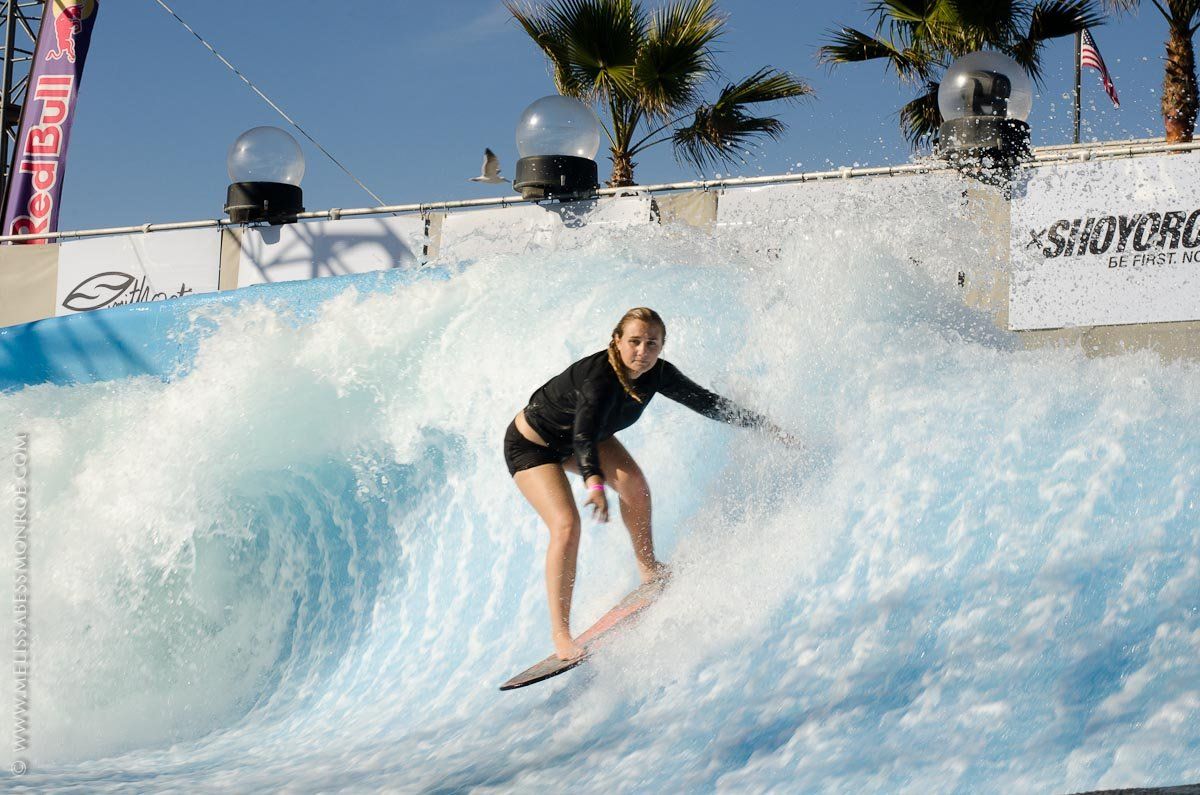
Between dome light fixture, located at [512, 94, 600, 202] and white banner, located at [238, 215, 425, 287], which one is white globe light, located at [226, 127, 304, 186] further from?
dome light fixture, located at [512, 94, 600, 202]

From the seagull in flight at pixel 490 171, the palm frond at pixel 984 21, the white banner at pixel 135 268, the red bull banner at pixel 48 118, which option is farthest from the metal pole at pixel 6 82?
the palm frond at pixel 984 21

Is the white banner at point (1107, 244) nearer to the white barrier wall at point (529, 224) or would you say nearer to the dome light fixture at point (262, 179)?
the white barrier wall at point (529, 224)

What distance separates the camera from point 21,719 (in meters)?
5.39

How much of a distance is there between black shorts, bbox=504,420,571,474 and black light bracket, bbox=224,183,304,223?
5692mm

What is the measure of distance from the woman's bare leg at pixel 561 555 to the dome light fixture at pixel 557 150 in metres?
4.59

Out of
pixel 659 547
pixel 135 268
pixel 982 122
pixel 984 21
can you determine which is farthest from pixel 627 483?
pixel 984 21

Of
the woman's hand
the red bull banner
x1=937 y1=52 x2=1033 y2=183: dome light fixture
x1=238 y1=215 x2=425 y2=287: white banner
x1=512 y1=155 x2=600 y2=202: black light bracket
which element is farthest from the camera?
the red bull banner

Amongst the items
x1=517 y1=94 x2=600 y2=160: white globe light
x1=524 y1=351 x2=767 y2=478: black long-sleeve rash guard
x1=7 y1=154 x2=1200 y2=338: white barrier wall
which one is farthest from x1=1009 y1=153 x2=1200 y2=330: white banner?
x1=524 y1=351 x2=767 y2=478: black long-sleeve rash guard

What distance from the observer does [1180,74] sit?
11.6m

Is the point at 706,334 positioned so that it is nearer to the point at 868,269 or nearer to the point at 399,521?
the point at 868,269

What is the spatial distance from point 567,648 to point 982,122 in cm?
497

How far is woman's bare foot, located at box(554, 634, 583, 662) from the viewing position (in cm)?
419

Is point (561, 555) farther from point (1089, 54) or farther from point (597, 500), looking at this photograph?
point (1089, 54)

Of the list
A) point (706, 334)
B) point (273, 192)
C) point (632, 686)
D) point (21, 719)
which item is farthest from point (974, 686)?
point (273, 192)
